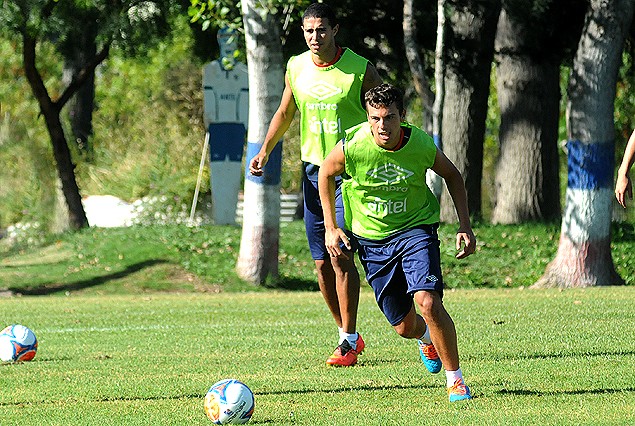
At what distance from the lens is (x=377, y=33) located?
21094mm

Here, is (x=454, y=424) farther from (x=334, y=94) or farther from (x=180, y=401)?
(x=334, y=94)

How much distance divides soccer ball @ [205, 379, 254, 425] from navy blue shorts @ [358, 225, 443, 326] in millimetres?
1223

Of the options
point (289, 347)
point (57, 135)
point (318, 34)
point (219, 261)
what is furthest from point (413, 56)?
point (318, 34)

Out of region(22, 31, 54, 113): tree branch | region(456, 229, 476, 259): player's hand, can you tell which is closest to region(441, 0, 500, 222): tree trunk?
region(22, 31, 54, 113): tree branch

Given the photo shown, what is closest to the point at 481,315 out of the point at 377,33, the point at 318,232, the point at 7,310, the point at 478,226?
the point at 318,232

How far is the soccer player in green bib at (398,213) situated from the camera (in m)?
7.02

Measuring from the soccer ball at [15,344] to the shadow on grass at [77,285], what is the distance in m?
8.92

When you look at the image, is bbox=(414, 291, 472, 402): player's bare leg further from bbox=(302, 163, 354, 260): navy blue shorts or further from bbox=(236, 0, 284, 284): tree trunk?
bbox=(236, 0, 284, 284): tree trunk

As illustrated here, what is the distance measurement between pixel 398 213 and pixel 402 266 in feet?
1.01

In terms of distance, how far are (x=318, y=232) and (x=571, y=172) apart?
8272 millimetres

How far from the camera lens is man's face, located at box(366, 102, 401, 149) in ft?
23.2

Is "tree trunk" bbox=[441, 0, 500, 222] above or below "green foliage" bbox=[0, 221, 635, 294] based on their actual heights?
above

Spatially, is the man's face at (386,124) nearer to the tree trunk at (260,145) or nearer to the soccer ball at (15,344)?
the soccer ball at (15,344)

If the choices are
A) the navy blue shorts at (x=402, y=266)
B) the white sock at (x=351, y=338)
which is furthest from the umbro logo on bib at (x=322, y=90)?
the white sock at (x=351, y=338)
